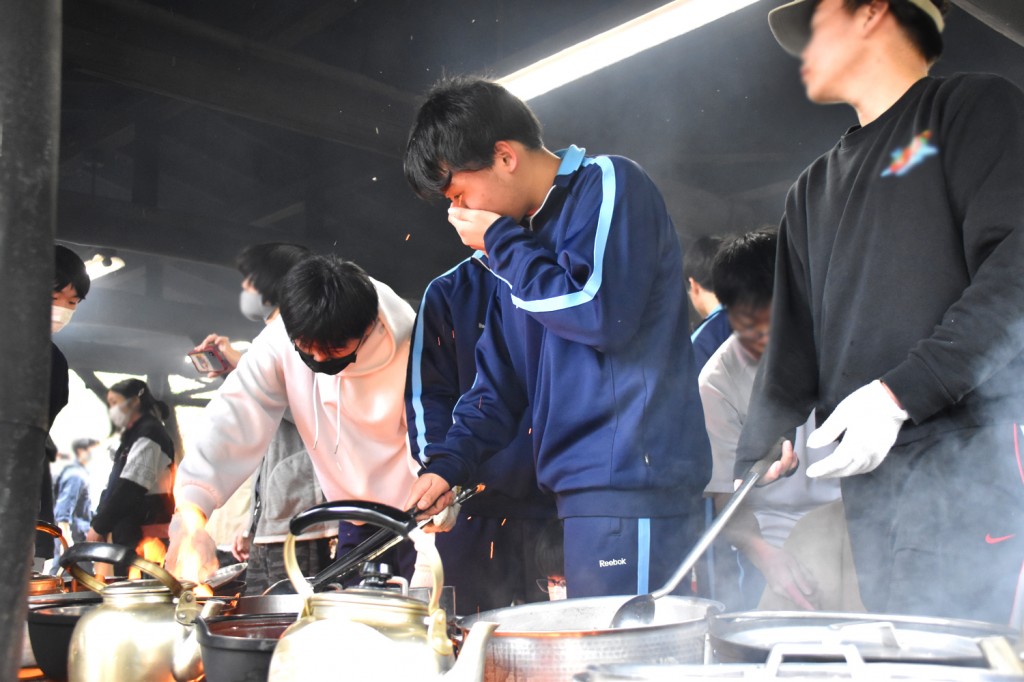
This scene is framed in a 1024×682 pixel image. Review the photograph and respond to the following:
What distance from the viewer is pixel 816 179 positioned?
1578mm

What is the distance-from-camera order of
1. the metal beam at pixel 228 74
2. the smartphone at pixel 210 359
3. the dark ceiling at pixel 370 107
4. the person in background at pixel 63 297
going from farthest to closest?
the metal beam at pixel 228 74 < the dark ceiling at pixel 370 107 < the smartphone at pixel 210 359 < the person in background at pixel 63 297

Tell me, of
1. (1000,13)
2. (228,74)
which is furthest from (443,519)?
(228,74)

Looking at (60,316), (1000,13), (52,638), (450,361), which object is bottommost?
(52,638)

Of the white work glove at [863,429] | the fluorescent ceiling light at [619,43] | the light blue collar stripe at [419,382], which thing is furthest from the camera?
the fluorescent ceiling light at [619,43]

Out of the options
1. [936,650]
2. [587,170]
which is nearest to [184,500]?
[587,170]

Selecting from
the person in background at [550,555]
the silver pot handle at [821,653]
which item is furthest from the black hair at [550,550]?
the silver pot handle at [821,653]

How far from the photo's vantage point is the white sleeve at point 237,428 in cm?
222

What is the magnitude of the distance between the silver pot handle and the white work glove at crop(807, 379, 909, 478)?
0.48 metres

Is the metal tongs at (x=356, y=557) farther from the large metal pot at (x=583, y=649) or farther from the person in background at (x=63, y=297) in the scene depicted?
the person in background at (x=63, y=297)

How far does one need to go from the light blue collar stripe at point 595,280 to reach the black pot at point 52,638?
0.95m

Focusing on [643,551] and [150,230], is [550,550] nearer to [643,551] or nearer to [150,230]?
[643,551]

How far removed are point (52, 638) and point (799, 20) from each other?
169 centimetres

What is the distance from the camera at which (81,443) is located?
11.2m

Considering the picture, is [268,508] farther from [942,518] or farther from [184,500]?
[942,518]
